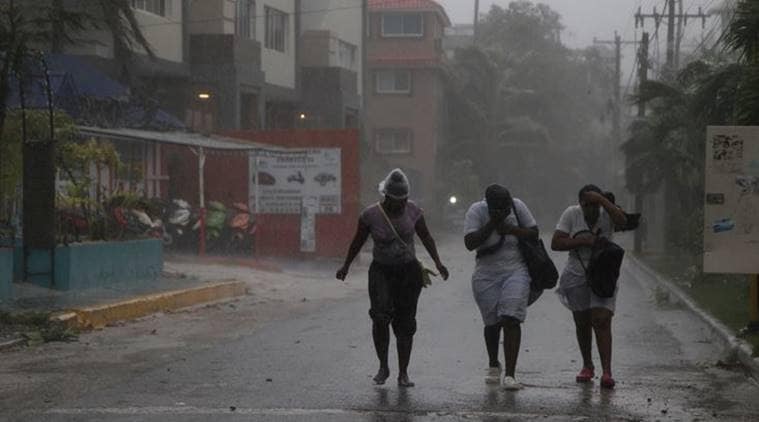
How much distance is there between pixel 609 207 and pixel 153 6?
26.0m

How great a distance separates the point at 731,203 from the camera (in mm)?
14836

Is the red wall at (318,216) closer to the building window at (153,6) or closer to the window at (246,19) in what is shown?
the building window at (153,6)

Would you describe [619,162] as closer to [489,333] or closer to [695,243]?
[695,243]

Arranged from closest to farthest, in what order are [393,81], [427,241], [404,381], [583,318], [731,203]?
[404,381]
[583,318]
[427,241]
[731,203]
[393,81]

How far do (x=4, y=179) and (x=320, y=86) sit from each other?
94.6 ft

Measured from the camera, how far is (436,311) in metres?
20.6

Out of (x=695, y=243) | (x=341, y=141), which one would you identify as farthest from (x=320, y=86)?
(x=695, y=243)

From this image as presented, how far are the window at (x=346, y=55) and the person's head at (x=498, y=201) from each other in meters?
39.7

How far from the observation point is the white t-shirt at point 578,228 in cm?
1136

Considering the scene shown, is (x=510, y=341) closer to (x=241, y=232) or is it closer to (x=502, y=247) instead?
(x=502, y=247)

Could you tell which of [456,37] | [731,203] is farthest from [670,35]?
[456,37]

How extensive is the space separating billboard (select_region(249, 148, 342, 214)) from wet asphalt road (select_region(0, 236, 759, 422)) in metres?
16.8

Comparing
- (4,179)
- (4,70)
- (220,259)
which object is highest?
(4,70)

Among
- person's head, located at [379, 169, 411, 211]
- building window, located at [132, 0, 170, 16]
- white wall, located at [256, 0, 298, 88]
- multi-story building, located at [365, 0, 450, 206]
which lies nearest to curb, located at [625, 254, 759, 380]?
person's head, located at [379, 169, 411, 211]
